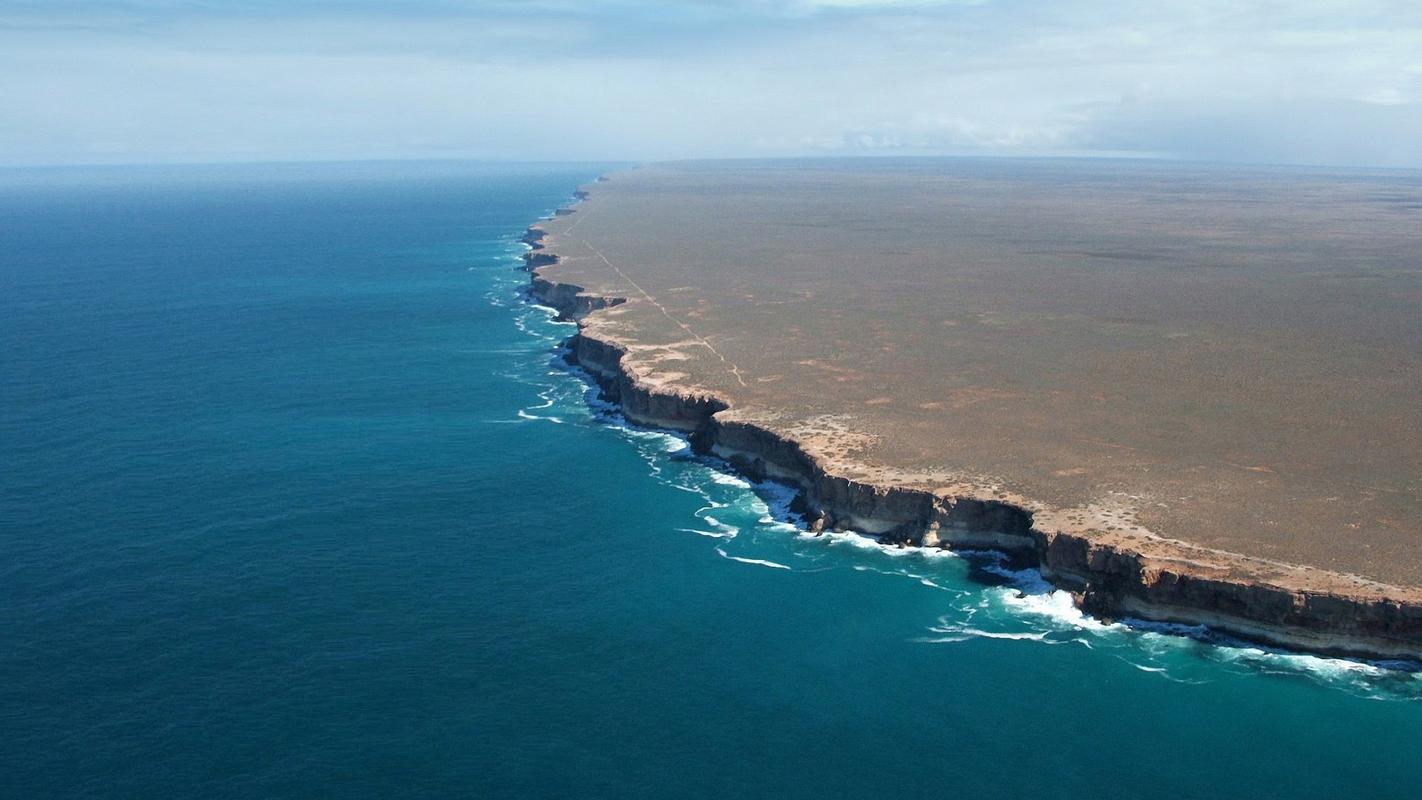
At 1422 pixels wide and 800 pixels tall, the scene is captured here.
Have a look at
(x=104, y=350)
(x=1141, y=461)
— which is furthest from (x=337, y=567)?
(x=104, y=350)

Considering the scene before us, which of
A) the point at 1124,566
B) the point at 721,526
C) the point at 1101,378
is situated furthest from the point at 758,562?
the point at 1101,378

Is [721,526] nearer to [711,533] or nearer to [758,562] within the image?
[711,533]

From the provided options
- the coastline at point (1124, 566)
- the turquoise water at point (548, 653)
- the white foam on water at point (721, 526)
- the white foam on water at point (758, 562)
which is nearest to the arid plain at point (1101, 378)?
the coastline at point (1124, 566)

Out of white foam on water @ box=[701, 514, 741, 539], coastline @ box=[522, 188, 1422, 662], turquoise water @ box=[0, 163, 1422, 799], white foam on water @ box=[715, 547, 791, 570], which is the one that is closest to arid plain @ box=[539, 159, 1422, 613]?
coastline @ box=[522, 188, 1422, 662]

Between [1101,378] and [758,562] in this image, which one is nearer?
[758,562]

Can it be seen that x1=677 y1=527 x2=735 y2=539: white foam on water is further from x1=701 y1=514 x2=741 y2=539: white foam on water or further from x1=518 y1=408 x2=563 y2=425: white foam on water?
x1=518 y1=408 x2=563 y2=425: white foam on water

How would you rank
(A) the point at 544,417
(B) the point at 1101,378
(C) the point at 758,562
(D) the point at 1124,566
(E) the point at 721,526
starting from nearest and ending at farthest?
(D) the point at 1124,566, (C) the point at 758,562, (E) the point at 721,526, (B) the point at 1101,378, (A) the point at 544,417

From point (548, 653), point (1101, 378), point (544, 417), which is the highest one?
point (1101, 378)

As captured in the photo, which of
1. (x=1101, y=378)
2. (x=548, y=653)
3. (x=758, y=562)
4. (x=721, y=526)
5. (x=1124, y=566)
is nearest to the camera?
(x=548, y=653)
